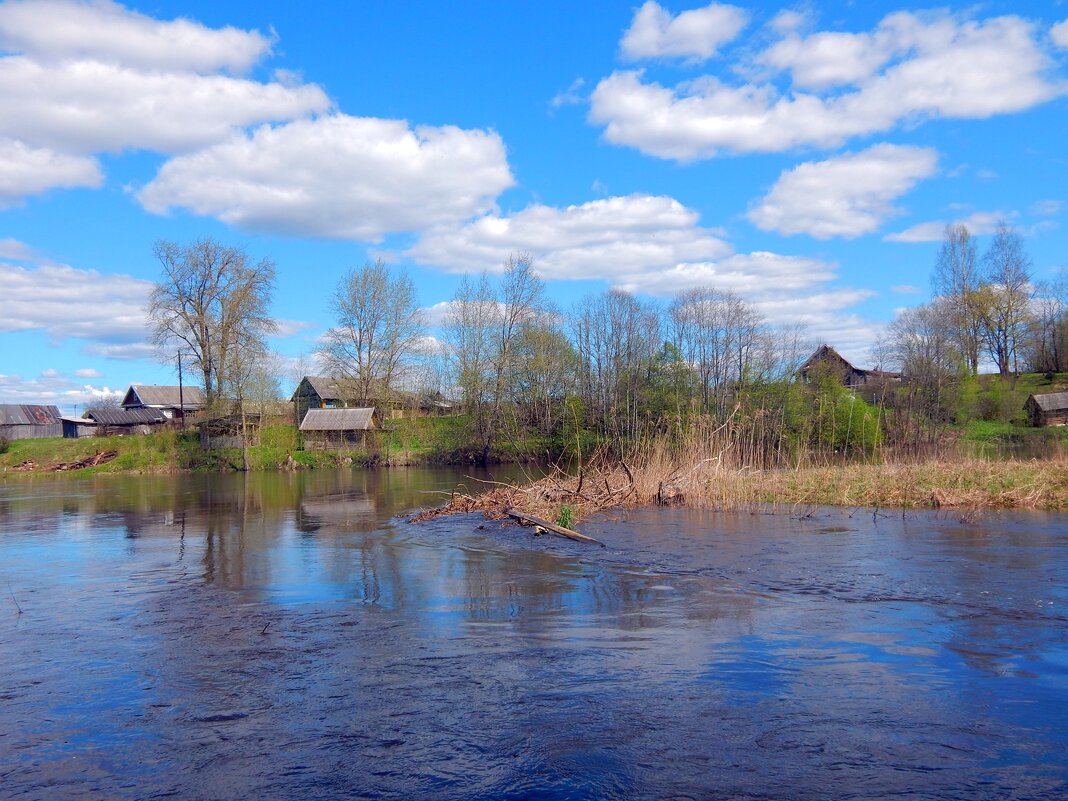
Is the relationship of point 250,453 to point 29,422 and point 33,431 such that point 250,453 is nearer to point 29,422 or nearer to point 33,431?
point 33,431

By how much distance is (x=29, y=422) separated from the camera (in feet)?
227

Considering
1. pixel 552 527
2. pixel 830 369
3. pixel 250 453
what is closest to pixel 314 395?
pixel 250 453

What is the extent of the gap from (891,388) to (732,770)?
48.2 m

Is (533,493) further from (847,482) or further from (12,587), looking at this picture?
(12,587)

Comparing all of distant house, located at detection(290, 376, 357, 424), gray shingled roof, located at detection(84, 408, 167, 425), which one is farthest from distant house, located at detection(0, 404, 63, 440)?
distant house, located at detection(290, 376, 357, 424)

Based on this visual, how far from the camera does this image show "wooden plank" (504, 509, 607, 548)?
15.6m

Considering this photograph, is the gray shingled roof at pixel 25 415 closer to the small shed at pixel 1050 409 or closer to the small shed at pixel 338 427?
the small shed at pixel 338 427

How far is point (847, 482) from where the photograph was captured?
20875 millimetres

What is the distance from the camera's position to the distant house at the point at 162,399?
2726 inches

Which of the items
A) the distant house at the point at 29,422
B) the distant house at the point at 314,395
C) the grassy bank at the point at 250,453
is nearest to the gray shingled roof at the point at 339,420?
the grassy bank at the point at 250,453

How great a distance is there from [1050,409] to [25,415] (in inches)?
3284

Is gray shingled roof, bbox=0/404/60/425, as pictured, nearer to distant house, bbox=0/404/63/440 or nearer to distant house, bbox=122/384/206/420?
distant house, bbox=0/404/63/440

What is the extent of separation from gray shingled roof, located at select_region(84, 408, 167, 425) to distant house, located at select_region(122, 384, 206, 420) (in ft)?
10.3

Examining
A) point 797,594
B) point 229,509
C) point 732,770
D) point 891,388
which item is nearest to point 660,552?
point 797,594
